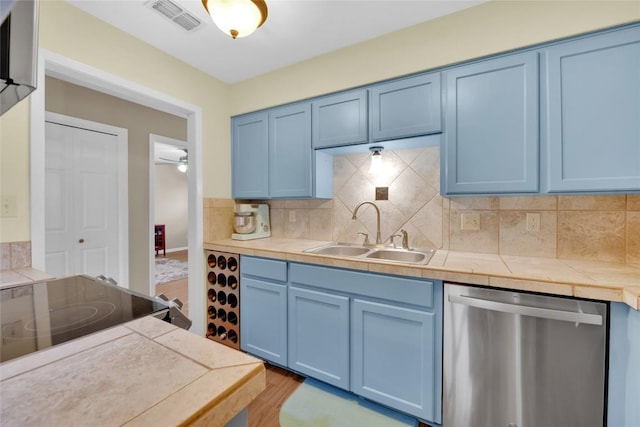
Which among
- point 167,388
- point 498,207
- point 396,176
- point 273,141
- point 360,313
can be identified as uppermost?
point 273,141

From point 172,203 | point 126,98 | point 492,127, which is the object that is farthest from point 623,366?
point 172,203

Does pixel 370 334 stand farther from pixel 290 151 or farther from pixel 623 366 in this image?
pixel 290 151

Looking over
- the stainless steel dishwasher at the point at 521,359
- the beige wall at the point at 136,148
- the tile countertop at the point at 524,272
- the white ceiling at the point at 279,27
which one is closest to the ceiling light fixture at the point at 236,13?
the white ceiling at the point at 279,27

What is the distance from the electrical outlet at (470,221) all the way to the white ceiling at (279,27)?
1311mm

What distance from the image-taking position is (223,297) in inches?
90.3

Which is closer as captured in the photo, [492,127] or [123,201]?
[492,127]

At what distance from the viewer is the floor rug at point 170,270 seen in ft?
14.9

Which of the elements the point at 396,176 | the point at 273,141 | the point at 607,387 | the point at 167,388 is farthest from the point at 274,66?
the point at 607,387

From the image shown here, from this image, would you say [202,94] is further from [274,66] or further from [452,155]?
[452,155]

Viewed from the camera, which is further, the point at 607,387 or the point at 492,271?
the point at 492,271

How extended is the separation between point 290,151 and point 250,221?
2.50 ft

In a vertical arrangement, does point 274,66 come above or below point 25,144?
above

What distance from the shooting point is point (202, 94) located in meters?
2.41

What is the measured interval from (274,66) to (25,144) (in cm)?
176
